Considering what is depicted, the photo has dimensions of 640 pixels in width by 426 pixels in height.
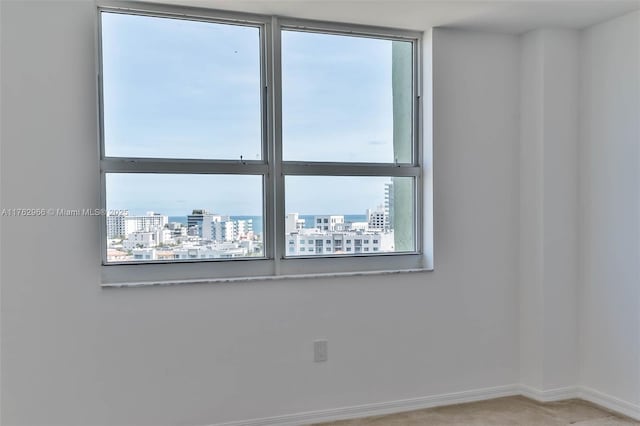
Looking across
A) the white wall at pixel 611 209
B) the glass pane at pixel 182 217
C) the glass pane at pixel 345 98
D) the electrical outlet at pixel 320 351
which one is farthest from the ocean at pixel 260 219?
the white wall at pixel 611 209

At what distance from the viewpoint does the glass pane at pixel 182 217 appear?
2762mm

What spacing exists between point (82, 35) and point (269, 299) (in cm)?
164

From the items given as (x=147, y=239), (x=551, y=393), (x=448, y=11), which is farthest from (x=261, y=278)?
(x=551, y=393)

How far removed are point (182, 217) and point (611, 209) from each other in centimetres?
249

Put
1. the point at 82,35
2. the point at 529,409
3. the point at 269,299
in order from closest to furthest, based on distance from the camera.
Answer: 1. the point at 82,35
2. the point at 269,299
3. the point at 529,409

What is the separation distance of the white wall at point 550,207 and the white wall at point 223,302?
100 millimetres

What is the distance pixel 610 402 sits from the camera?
10.2ft

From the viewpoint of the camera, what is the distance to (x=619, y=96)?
3045mm

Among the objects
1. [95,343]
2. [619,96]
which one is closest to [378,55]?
[619,96]

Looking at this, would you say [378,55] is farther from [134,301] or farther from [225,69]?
[134,301]

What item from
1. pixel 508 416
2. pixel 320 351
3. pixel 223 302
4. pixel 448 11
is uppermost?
pixel 448 11

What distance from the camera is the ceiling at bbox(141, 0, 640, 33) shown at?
2.78m

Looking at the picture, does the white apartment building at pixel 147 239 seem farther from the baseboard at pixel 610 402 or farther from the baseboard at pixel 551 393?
the baseboard at pixel 610 402

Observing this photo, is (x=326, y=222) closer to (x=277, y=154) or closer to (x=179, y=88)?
(x=277, y=154)
